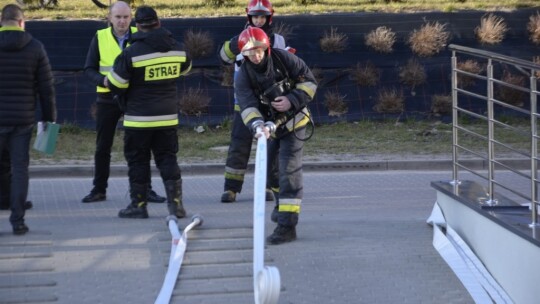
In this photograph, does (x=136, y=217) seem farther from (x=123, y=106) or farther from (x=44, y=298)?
(x=44, y=298)

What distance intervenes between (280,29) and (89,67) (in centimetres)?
1098

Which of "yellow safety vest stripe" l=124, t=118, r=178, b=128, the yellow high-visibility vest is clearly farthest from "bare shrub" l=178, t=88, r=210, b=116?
"yellow safety vest stripe" l=124, t=118, r=178, b=128

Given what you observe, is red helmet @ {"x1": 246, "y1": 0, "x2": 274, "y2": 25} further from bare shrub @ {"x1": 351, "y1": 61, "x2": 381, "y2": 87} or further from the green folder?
bare shrub @ {"x1": 351, "y1": 61, "x2": 381, "y2": 87}

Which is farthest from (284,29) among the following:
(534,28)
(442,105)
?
(534,28)

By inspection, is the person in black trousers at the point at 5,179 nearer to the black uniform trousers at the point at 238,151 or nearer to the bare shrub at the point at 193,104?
the black uniform trousers at the point at 238,151

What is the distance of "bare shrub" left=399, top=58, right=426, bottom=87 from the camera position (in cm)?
1944

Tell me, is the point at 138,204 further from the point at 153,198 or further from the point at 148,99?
the point at 153,198

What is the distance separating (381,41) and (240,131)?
1089 centimetres

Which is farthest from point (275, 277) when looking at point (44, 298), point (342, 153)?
point (342, 153)

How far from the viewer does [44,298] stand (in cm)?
647

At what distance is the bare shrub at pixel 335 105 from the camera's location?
18.8 meters

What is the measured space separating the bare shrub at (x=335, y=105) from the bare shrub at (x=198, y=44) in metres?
2.70

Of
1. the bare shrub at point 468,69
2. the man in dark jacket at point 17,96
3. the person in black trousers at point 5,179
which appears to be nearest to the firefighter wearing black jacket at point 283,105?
the man in dark jacket at point 17,96

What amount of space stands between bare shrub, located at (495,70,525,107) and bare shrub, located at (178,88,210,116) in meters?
6.04
